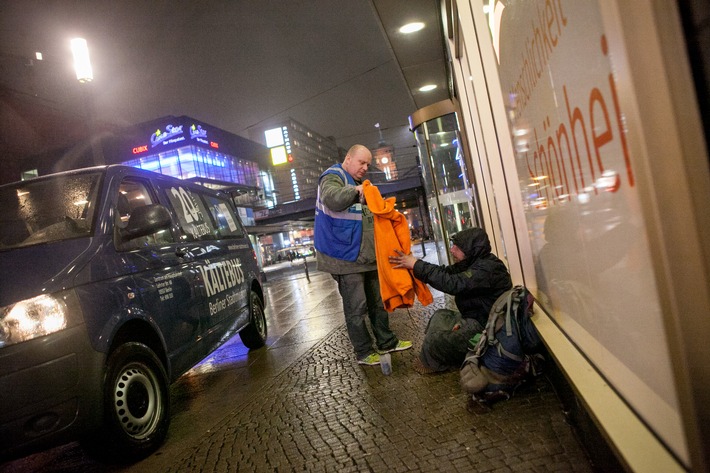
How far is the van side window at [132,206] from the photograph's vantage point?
3776 mm

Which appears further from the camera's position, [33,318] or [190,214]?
[190,214]

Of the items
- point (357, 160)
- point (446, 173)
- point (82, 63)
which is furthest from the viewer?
point (82, 63)

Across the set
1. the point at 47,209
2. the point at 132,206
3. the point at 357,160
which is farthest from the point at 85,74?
the point at 357,160

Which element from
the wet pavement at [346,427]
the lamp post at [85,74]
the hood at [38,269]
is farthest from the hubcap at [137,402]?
the lamp post at [85,74]

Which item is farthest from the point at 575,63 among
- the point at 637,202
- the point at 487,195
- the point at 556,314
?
the point at 487,195

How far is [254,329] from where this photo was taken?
6367 mm

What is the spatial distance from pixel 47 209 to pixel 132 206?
2.13ft

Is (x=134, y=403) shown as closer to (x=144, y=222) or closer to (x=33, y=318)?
(x=33, y=318)

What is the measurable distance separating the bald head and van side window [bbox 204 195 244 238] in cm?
199

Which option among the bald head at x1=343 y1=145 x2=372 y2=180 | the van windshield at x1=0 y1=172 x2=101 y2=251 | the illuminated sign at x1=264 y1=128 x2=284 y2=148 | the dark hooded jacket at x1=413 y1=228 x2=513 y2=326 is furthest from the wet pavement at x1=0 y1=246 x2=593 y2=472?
the illuminated sign at x1=264 y1=128 x2=284 y2=148

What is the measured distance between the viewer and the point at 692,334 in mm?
1078

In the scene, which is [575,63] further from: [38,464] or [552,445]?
[38,464]

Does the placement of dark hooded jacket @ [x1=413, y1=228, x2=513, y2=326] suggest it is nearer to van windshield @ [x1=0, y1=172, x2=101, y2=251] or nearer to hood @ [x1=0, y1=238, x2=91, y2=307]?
hood @ [x1=0, y1=238, x2=91, y2=307]

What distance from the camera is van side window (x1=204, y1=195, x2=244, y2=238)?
594 centimetres
